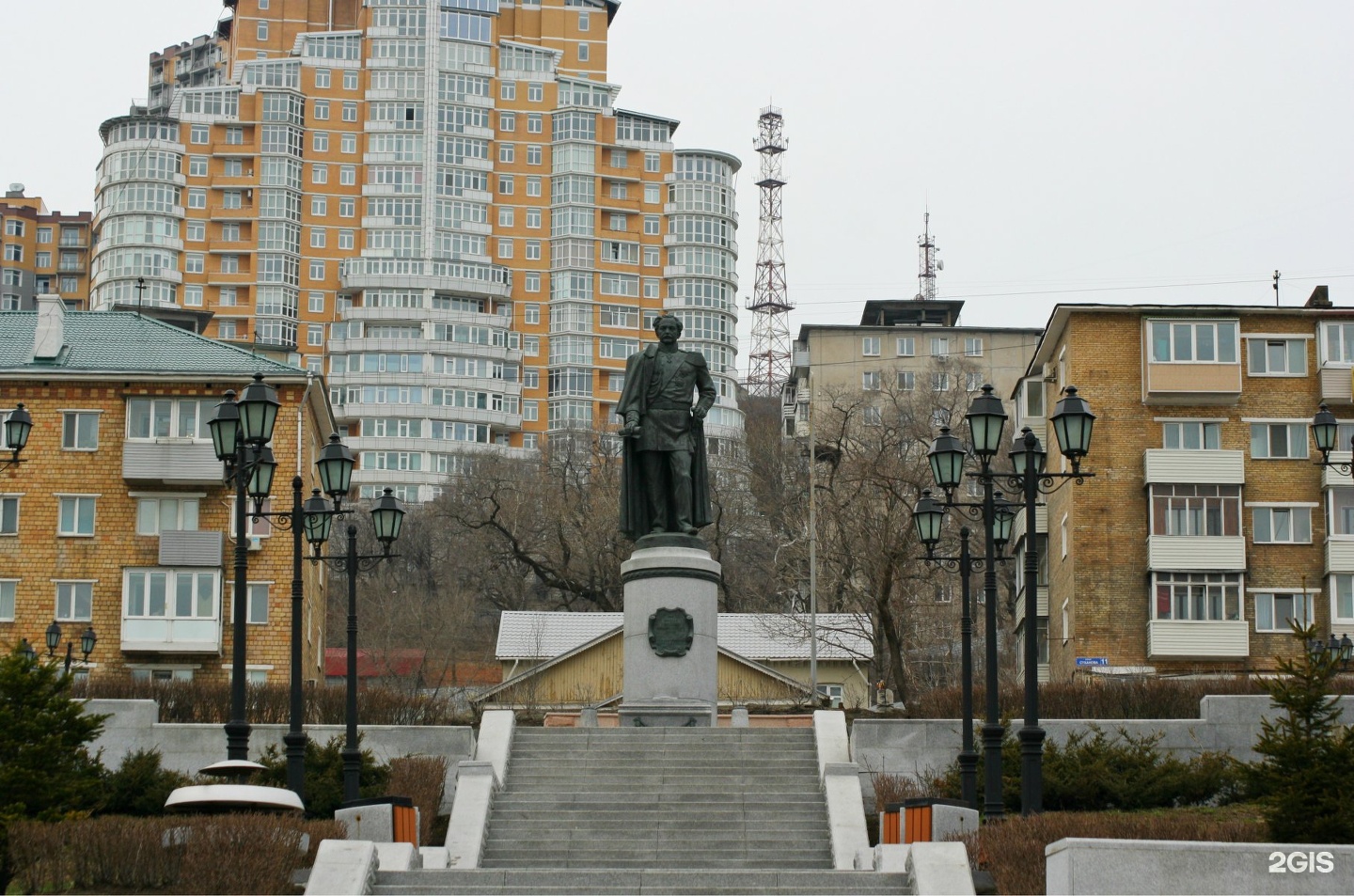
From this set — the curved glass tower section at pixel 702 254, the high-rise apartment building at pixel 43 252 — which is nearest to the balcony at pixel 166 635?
the curved glass tower section at pixel 702 254

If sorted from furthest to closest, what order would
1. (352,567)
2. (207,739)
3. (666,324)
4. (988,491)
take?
(666,324) → (207,739) → (352,567) → (988,491)

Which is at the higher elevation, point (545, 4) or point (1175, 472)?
point (545, 4)

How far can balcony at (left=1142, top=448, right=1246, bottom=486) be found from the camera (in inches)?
2306

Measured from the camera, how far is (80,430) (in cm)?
5616

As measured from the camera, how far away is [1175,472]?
58.7 m

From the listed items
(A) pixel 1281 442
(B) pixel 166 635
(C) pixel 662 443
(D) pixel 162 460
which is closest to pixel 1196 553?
(A) pixel 1281 442

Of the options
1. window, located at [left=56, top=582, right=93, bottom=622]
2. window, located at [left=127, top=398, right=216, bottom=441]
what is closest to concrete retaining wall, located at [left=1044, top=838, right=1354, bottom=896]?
window, located at [left=127, top=398, right=216, bottom=441]

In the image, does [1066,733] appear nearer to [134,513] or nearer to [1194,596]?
[1194,596]

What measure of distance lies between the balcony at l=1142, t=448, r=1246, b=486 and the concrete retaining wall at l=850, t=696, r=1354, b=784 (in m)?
27.7

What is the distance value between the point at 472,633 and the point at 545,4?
7502 cm

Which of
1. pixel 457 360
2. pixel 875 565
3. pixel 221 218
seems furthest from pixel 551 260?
pixel 875 565

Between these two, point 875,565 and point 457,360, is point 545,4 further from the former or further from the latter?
point 875,565

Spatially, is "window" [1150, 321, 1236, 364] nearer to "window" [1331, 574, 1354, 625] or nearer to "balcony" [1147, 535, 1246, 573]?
"balcony" [1147, 535, 1246, 573]

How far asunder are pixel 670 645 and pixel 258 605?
1081 inches
